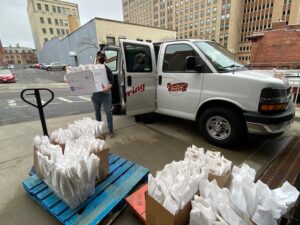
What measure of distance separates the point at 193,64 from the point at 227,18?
200ft

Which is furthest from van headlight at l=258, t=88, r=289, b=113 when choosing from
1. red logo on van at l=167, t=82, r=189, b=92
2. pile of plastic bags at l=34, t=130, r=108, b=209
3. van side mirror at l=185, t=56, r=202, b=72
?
pile of plastic bags at l=34, t=130, r=108, b=209

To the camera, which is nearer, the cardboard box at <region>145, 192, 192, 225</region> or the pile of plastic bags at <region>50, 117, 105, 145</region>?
the cardboard box at <region>145, 192, 192, 225</region>

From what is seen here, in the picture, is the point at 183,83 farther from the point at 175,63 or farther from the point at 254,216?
the point at 254,216

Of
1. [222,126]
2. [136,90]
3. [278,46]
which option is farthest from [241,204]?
[278,46]

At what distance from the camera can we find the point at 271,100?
8.64 feet

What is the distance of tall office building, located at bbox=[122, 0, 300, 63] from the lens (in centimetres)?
5162

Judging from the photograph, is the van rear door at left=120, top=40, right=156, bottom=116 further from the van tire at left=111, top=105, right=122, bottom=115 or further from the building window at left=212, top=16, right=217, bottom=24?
the building window at left=212, top=16, right=217, bottom=24

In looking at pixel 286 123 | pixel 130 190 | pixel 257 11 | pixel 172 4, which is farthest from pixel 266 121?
pixel 172 4

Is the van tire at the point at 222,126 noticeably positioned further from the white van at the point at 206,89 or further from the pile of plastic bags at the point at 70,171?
the pile of plastic bags at the point at 70,171

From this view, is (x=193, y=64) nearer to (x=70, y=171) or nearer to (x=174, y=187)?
(x=174, y=187)

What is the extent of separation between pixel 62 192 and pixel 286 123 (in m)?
3.33

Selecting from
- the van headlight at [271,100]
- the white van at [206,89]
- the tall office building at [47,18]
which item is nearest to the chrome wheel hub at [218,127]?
the white van at [206,89]

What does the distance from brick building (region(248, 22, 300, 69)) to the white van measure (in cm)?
1765

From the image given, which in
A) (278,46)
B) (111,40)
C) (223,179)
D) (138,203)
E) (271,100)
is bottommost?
(138,203)
